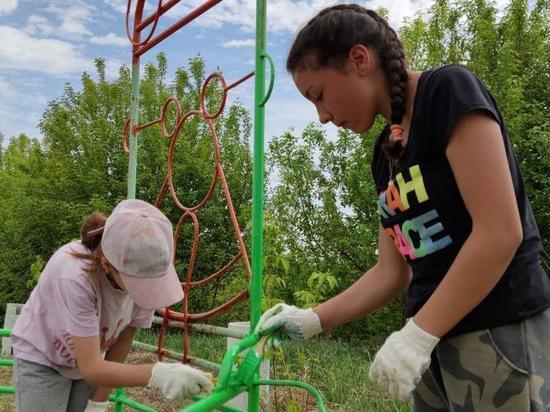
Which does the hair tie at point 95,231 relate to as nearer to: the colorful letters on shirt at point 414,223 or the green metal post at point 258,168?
the green metal post at point 258,168

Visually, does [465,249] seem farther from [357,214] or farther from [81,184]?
[81,184]

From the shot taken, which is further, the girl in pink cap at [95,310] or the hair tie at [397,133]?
the girl in pink cap at [95,310]

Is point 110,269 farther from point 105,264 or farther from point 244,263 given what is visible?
point 244,263

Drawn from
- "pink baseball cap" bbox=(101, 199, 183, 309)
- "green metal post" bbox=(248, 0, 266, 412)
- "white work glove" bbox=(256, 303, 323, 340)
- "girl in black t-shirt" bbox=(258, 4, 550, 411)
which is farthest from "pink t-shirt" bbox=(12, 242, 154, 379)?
"girl in black t-shirt" bbox=(258, 4, 550, 411)

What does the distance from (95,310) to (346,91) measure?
1.07m

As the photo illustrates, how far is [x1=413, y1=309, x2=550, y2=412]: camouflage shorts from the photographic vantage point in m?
1.05

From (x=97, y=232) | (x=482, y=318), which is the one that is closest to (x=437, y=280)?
(x=482, y=318)

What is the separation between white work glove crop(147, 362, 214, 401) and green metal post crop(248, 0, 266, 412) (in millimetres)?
308

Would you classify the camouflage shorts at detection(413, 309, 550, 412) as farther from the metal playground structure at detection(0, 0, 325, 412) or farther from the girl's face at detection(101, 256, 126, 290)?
the girl's face at detection(101, 256, 126, 290)

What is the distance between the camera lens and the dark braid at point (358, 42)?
1.18m

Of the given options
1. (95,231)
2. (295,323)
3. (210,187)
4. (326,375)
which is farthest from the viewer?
(326,375)

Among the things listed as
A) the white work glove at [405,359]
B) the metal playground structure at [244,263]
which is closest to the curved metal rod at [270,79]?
the metal playground structure at [244,263]

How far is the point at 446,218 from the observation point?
112 centimetres

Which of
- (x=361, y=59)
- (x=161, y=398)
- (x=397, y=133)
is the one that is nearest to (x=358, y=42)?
(x=361, y=59)
